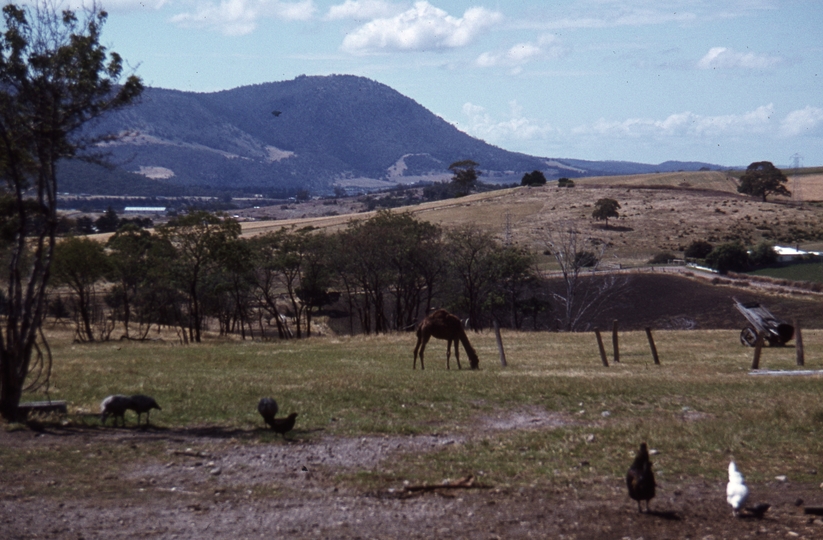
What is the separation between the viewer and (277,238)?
6775 cm

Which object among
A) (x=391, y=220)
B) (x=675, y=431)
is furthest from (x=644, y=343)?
(x=391, y=220)

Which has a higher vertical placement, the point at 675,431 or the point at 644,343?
the point at 675,431

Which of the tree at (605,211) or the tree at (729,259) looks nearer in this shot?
the tree at (729,259)

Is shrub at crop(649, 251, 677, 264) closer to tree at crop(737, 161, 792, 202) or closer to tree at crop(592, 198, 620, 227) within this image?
tree at crop(592, 198, 620, 227)

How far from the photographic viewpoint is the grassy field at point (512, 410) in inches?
433

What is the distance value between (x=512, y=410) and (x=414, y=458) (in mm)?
4401

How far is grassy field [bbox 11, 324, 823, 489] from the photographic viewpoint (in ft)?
36.1

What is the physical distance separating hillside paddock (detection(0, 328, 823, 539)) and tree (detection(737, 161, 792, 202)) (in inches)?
4801

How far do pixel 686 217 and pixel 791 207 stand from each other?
19134 millimetres

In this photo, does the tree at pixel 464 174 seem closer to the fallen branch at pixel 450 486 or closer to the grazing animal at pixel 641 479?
the fallen branch at pixel 450 486

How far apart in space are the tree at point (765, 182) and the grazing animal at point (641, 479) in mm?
133883

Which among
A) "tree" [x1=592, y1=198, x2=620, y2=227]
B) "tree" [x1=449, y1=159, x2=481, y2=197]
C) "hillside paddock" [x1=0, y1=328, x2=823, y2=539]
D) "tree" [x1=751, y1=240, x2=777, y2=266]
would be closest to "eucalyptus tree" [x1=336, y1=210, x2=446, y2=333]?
"tree" [x1=751, y1=240, x2=777, y2=266]

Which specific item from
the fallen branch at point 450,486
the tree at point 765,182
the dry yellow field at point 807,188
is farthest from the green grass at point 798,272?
the fallen branch at point 450,486

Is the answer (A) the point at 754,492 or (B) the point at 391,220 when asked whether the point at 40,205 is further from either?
(B) the point at 391,220
